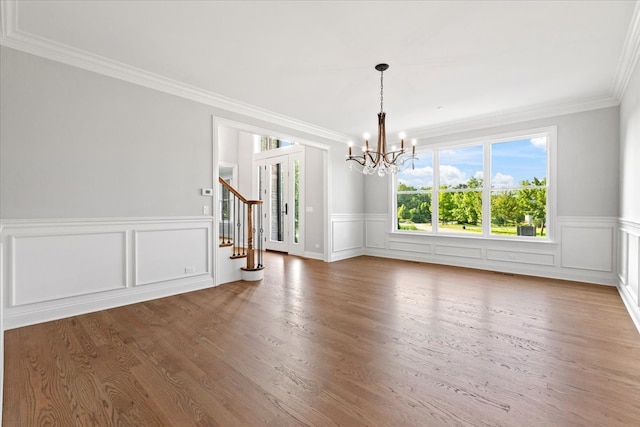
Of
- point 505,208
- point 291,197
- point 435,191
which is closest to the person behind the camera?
point 505,208

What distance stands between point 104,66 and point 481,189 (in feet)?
20.2

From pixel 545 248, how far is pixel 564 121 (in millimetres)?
Result: 2104

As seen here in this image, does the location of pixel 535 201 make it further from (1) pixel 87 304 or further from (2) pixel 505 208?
(1) pixel 87 304

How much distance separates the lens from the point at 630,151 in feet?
11.9

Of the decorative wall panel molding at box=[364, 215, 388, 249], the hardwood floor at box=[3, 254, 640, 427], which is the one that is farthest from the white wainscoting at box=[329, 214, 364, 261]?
the hardwood floor at box=[3, 254, 640, 427]

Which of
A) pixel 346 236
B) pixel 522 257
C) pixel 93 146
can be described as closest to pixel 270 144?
pixel 346 236

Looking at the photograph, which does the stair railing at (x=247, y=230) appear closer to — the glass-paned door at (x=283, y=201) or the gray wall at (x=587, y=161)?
the glass-paned door at (x=283, y=201)

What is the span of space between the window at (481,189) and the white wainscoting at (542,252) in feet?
0.68

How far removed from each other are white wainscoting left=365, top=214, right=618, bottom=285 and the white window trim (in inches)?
2.4

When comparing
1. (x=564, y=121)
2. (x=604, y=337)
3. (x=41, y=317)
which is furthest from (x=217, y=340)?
(x=564, y=121)

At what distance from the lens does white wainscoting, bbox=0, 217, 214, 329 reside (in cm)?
292

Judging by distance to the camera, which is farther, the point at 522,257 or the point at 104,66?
the point at 522,257

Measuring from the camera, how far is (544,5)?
2.47 meters

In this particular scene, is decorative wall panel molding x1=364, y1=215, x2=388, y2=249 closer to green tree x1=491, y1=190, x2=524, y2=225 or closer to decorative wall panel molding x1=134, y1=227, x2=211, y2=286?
green tree x1=491, y1=190, x2=524, y2=225
